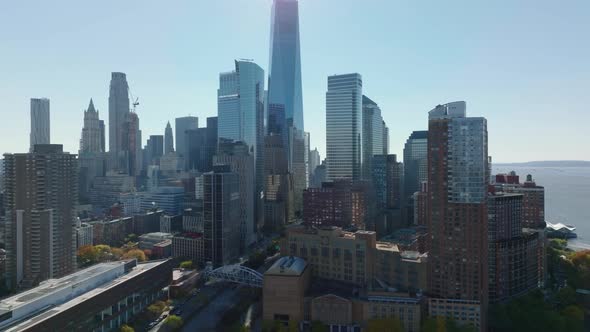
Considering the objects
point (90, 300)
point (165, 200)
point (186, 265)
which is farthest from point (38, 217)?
point (165, 200)

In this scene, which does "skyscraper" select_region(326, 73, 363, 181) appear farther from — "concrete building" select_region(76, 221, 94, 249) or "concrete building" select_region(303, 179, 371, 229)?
"concrete building" select_region(76, 221, 94, 249)

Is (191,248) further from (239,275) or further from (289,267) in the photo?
(289,267)

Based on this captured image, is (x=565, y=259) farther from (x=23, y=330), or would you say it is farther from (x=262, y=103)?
(x=262, y=103)

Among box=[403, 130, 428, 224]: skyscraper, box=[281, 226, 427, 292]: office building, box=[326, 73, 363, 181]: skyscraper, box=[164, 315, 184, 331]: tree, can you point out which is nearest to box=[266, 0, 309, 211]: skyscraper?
box=[326, 73, 363, 181]: skyscraper

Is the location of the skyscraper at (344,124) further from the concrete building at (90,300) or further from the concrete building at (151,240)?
the concrete building at (90,300)

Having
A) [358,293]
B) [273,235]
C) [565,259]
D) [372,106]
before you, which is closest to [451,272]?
[358,293]
